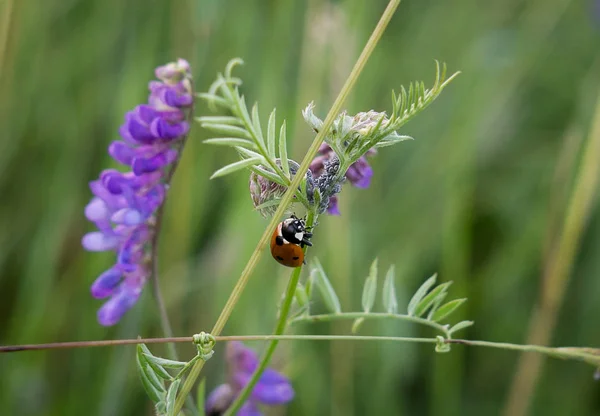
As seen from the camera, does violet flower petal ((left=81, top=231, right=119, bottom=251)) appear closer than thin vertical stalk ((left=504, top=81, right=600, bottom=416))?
Yes

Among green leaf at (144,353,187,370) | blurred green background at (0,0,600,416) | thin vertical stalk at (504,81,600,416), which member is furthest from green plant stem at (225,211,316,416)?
thin vertical stalk at (504,81,600,416)

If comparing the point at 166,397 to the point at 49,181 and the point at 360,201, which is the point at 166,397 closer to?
the point at 49,181

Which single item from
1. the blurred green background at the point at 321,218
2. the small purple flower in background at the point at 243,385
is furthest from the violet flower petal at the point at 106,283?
the blurred green background at the point at 321,218

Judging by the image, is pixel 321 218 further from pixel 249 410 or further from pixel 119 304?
pixel 119 304

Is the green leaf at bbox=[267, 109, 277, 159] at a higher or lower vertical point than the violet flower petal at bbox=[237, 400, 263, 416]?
higher

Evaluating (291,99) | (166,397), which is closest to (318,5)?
(291,99)

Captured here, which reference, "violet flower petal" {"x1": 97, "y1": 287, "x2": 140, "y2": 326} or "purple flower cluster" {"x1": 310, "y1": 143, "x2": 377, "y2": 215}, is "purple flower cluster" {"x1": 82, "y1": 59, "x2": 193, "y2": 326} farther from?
"purple flower cluster" {"x1": 310, "y1": 143, "x2": 377, "y2": 215}

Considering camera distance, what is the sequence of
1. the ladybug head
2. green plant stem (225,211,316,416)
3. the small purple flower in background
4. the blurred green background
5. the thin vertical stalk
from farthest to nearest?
1. the blurred green background
2. the thin vertical stalk
3. the small purple flower in background
4. the ladybug head
5. green plant stem (225,211,316,416)
